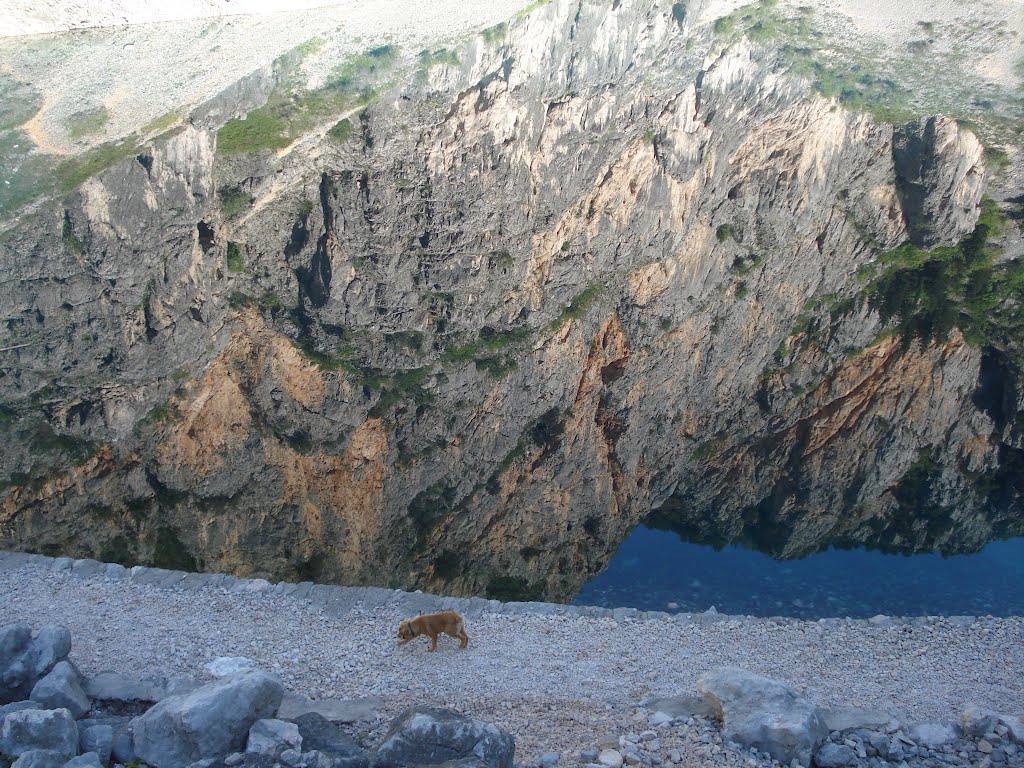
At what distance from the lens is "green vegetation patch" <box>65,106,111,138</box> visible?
1338cm

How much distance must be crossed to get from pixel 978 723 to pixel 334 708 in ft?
19.0

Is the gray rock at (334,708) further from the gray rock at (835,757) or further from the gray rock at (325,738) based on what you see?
the gray rock at (835,757)

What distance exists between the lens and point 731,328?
17531 millimetres

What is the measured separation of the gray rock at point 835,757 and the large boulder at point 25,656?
6.83 m

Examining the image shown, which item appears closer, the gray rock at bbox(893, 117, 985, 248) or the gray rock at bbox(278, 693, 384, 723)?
the gray rock at bbox(278, 693, 384, 723)

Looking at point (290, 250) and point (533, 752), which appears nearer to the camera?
point (533, 752)

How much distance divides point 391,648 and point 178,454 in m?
7.08

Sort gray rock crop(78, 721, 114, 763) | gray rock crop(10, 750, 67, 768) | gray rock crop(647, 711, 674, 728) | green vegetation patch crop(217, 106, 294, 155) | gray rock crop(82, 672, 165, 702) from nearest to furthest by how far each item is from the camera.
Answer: gray rock crop(10, 750, 67, 768), gray rock crop(78, 721, 114, 763), gray rock crop(647, 711, 674, 728), gray rock crop(82, 672, 165, 702), green vegetation patch crop(217, 106, 294, 155)

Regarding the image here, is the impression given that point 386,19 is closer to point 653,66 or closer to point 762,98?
point 653,66

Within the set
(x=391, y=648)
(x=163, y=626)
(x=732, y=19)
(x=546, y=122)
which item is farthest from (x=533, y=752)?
(x=732, y=19)

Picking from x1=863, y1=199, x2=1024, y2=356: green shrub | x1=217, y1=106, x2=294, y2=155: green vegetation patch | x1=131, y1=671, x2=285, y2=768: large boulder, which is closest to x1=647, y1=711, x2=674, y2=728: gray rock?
x1=131, y1=671, x2=285, y2=768: large boulder

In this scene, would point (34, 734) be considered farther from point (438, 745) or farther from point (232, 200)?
point (232, 200)

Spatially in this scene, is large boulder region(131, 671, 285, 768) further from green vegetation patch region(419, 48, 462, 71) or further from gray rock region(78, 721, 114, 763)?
green vegetation patch region(419, 48, 462, 71)

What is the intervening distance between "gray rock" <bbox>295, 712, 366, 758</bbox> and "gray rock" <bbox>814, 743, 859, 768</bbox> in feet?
12.3
